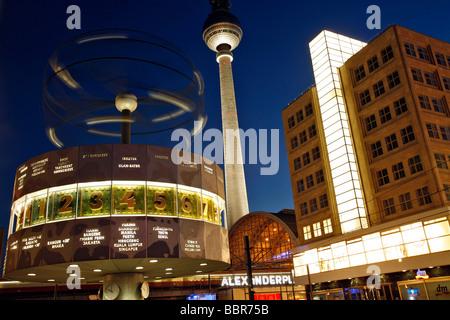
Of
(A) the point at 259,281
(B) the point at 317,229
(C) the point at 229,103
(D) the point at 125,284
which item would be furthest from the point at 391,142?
(C) the point at 229,103

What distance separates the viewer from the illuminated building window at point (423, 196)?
1614 inches

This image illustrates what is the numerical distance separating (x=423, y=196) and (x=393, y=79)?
15.0 metres

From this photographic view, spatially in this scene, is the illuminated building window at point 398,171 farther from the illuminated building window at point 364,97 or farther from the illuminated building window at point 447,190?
the illuminated building window at point 364,97

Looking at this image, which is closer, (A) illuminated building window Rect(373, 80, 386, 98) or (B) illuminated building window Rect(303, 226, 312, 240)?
(A) illuminated building window Rect(373, 80, 386, 98)

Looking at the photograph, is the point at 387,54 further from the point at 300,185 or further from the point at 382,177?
the point at 300,185

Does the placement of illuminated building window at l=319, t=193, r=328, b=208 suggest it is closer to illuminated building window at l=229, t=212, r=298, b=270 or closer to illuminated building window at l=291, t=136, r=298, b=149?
illuminated building window at l=291, t=136, r=298, b=149

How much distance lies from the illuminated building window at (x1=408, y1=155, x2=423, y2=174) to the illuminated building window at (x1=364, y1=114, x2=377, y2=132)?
8.04m

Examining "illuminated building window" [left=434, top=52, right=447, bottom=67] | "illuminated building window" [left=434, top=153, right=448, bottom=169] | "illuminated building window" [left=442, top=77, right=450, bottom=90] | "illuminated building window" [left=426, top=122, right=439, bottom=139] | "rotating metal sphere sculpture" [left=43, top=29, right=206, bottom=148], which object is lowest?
"illuminated building window" [left=434, top=153, right=448, bottom=169]

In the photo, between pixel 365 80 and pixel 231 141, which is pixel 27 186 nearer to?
pixel 365 80

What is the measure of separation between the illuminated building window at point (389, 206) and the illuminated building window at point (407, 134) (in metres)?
7.24

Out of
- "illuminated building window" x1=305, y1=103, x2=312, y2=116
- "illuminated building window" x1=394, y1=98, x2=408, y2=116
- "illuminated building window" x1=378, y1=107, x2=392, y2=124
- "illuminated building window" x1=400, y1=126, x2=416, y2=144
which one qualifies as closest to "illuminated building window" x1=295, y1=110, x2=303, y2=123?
"illuminated building window" x1=305, y1=103, x2=312, y2=116

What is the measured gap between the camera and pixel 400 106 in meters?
45.9

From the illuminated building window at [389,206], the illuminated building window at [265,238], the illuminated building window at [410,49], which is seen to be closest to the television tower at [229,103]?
the illuminated building window at [265,238]

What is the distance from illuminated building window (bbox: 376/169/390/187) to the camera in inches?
1871
